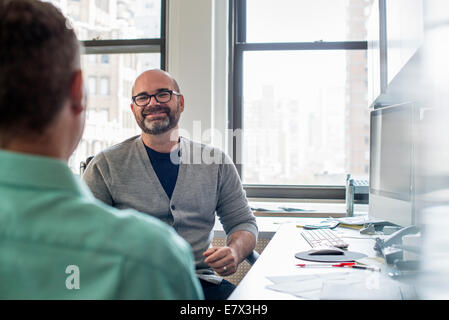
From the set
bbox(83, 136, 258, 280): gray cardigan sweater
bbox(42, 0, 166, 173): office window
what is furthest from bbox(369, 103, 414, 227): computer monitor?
bbox(42, 0, 166, 173): office window

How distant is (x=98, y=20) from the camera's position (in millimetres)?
3074

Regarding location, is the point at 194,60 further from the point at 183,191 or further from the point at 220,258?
the point at 220,258

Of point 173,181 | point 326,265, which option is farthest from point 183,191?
point 326,265

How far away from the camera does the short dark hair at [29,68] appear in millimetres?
524

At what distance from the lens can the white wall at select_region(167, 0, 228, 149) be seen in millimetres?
2734

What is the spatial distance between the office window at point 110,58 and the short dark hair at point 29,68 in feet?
8.26

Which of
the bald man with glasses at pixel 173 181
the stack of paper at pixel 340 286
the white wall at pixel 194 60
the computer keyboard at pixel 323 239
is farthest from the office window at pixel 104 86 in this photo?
the stack of paper at pixel 340 286

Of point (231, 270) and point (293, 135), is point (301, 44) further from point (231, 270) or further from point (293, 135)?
point (231, 270)

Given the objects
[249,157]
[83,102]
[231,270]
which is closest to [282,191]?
[249,157]

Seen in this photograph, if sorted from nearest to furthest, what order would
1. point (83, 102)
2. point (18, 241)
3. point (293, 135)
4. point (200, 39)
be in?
point (18, 241), point (83, 102), point (200, 39), point (293, 135)

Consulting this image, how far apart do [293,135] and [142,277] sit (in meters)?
2.53

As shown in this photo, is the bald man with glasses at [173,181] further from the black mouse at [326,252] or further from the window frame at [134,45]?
the window frame at [134,45]

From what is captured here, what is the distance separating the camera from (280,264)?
4.40 feet

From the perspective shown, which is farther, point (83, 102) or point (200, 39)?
point (200, 39)
